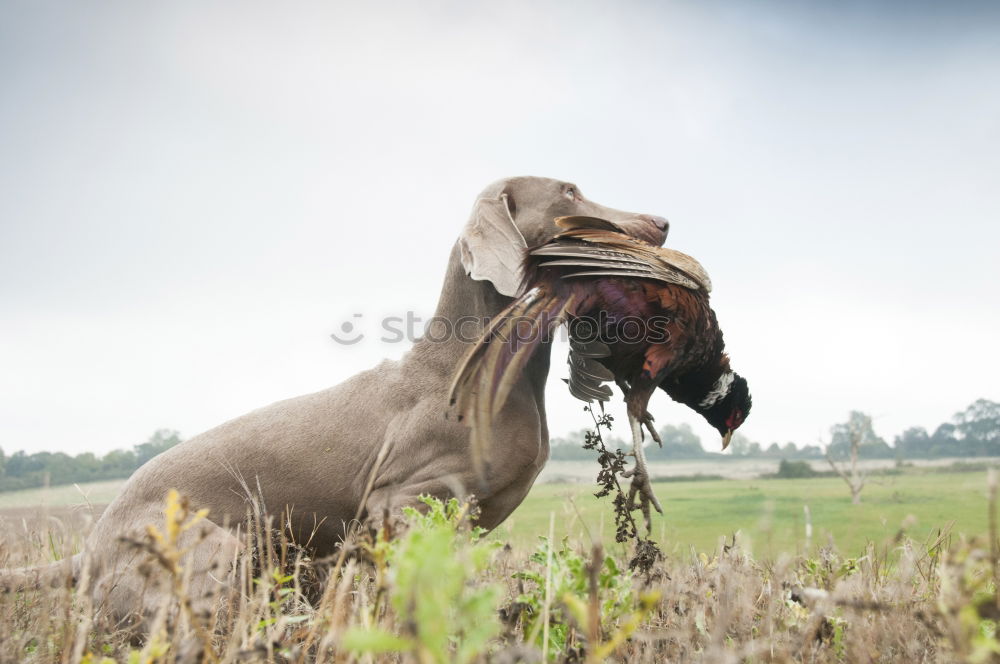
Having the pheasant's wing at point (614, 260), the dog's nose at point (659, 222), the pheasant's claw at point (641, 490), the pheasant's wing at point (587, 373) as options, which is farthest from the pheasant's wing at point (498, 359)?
the dog's nose at point (659, 222)

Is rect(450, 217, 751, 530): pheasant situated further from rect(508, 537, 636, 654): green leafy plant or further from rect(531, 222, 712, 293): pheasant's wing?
rect(508, 537, 636, 654): green leafy plant

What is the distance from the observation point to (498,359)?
280 cm

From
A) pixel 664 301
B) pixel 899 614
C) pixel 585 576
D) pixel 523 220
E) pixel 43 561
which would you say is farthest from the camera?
pixel 43 561

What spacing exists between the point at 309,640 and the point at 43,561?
10.2 ft

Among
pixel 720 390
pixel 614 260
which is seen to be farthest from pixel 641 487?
pixel 720 390

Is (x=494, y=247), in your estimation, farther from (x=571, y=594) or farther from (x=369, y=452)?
(x=571, y=594)

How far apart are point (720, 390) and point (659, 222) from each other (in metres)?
0.96

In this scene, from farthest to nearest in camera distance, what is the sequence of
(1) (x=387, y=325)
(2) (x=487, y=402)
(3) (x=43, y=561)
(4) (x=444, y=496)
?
(1) (x=387, y=325), (3) (x=43, y=561), (4) (x=444, y=496), (2) (x=487, y=402)

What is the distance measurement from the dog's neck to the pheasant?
1.02ft

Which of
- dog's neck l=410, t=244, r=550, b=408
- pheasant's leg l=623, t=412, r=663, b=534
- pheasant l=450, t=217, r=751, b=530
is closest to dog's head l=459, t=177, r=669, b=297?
pheasant l=450, t=217, r=751, b=530

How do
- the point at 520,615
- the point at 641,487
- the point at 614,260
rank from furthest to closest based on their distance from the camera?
the point at 614,260
the point at 641,487
the point at 520,615

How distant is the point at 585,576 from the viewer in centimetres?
194

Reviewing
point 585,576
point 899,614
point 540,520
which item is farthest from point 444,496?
point 540,520

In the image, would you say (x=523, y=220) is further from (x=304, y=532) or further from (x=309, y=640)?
(x=309, y=640)
